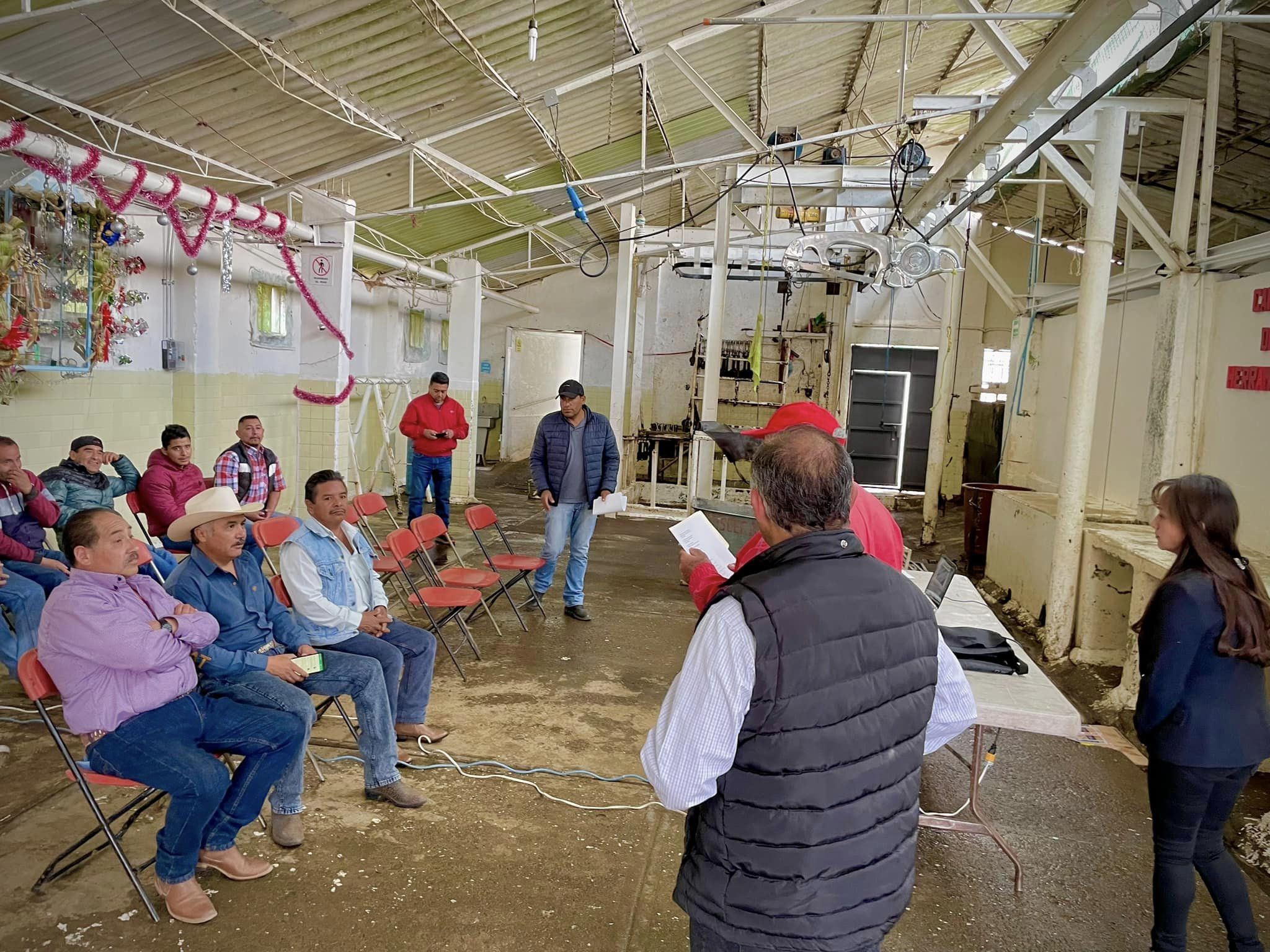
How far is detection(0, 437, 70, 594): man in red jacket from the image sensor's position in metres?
4.52

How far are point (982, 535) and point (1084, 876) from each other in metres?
5.83

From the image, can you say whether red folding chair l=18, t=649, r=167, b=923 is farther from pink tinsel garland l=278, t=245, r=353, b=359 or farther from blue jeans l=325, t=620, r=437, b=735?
pink tinsel garland l=278, t=245, r=353, b=359

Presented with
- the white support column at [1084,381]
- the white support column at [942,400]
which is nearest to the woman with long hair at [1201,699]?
the white support column at [1084,381]

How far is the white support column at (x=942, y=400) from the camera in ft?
32.9

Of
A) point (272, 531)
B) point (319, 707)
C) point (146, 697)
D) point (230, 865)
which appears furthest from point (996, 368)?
point (146, 697)

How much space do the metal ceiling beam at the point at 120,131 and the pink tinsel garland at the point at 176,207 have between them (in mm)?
248

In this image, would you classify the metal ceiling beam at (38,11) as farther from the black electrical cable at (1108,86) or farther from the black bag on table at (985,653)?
the black bag on table at (985,653)

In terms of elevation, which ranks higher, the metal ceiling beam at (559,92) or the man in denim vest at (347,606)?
the metal ceiling beam at (559,92)

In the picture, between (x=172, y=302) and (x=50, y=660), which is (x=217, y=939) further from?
(x=172, y=302)

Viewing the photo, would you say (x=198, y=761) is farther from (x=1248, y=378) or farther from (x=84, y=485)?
(x=1248, y=378)

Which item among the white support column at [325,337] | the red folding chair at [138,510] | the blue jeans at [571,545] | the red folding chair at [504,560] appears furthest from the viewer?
the white support column at [325,337]

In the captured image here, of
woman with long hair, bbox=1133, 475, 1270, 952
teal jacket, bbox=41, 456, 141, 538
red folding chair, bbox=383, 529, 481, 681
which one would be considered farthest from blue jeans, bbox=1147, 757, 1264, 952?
teal jacket, bbox=41, 456, 141, 538

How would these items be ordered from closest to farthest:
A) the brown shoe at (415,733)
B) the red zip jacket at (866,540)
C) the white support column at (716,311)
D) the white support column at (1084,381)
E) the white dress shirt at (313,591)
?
the red zip jacket at (866,540)
the white dress shirt at (313,591)
the brown shoe at (415,733)
the white support column at (1084,381)
the white support column at (716,311)

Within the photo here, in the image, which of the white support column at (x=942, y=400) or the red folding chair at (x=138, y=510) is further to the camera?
the white support column at (x=942, y=400)
